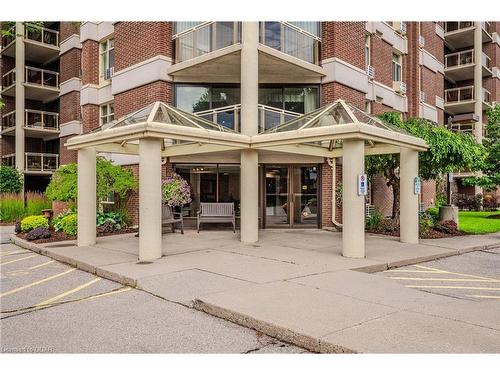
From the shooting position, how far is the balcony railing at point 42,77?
89.7 ft

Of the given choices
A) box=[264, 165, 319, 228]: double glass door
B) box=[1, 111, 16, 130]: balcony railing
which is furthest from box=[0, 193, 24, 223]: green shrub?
box=[264, 165, 319, 228]: double glass door

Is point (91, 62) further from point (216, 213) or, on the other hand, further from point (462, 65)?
point (462, 65)

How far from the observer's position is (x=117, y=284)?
7465 millimetres

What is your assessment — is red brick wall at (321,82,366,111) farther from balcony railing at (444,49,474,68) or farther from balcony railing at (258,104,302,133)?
balcony railing at (444,49,474,68)

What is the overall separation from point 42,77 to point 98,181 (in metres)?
16.9

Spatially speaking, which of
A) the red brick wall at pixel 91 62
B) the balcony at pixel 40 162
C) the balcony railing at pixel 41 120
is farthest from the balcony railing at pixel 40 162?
the red brick wall at pixel 91 62

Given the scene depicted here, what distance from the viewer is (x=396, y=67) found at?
21.5m

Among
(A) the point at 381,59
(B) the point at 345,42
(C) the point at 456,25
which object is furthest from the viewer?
(C) the point at 456,25

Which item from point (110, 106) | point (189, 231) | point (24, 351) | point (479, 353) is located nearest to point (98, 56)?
point (110, 106)

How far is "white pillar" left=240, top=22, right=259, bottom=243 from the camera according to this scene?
39.4 ft

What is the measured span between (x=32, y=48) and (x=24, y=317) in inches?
1020

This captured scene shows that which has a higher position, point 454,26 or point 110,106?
point 454,26

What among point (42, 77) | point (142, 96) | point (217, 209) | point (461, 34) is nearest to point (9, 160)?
point (42, 77)

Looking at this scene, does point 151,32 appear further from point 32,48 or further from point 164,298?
point 32,48
